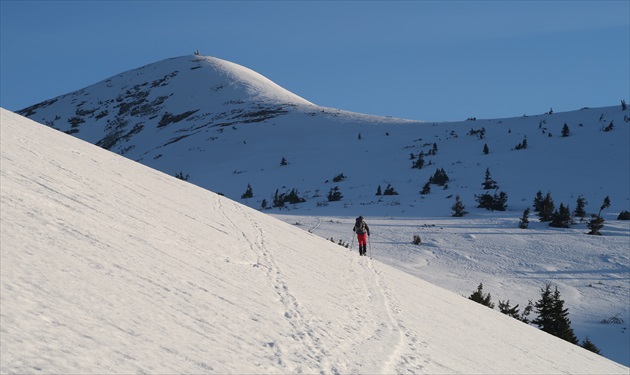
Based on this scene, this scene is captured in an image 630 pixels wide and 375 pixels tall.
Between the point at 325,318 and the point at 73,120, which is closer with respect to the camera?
the point at 325,318

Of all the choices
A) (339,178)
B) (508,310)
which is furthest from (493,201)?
(508,310)

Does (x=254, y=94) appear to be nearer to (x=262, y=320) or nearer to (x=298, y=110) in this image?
(x=298, y=110)

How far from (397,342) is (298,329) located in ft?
5.62

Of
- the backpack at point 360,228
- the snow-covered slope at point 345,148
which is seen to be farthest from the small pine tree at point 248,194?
the backpack at point 360,228

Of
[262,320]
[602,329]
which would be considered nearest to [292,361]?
[262,320]

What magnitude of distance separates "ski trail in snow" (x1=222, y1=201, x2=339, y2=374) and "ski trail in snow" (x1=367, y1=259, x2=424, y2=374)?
0.78 meters

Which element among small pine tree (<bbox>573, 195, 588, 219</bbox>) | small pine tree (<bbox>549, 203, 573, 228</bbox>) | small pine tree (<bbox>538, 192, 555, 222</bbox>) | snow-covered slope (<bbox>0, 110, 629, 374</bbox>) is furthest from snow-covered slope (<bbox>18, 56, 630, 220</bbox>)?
snow-covered slope (<bbox>0, 110, 629, 374</bbox>)

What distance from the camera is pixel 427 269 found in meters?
19.3

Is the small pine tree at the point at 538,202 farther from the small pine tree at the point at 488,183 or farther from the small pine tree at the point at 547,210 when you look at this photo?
the small pine tree at the point at 488,183

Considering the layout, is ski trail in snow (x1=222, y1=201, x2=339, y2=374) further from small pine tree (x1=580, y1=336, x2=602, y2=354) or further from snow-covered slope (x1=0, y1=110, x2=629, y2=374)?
small pine tree (x1=580, y1=336, x2=602, y2=354)

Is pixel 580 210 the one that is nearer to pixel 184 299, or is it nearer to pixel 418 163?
pixel 418 163

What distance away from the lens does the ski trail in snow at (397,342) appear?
268 inches

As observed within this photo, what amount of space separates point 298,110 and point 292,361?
222 feet

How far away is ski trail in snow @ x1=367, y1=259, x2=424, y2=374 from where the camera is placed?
6797mm
